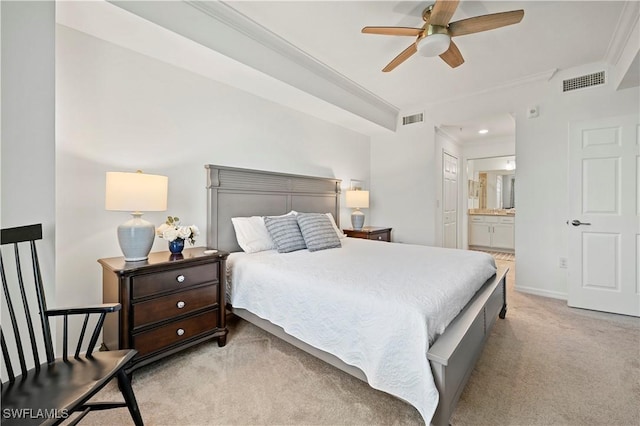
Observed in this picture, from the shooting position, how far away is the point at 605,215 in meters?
3.03

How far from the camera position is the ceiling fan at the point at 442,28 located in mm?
1882

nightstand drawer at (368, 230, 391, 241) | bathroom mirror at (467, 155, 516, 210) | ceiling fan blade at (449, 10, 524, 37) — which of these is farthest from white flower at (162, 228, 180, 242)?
bathroom mirror at (467, 155, 516, 210)

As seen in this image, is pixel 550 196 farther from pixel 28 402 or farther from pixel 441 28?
pixel 28 402

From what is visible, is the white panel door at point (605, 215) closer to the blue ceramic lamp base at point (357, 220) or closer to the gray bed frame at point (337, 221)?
the gray bed frame at point (337, 221)

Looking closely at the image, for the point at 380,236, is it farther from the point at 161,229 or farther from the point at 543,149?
the point at 161,229

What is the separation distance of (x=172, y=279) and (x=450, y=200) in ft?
16.0

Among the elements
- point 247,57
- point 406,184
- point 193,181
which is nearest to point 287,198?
point 193,181

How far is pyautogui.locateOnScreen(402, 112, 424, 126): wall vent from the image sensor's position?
4.56 m

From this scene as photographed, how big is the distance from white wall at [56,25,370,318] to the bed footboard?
229 centimetres

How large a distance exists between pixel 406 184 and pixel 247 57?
10.4ft

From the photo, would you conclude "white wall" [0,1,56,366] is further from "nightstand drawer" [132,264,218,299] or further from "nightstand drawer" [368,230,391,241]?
"nightstand drawer" [368,230,391,241]

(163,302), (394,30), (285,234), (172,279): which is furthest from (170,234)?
(394,30)

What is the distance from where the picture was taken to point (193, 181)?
270 centimetres

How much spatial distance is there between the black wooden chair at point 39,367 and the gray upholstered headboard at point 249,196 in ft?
4.82
